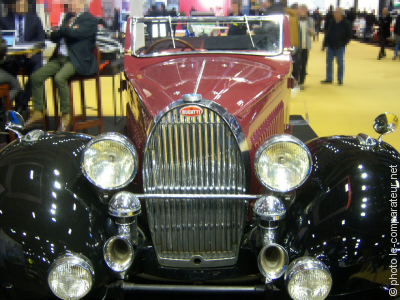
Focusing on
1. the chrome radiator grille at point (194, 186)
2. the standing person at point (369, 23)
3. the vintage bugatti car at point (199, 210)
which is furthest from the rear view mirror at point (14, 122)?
the standing person at point (369, 23)

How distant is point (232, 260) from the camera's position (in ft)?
6.32

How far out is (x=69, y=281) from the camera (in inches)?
64.2

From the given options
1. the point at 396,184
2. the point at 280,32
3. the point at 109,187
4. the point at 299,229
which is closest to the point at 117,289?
the point at 109,187

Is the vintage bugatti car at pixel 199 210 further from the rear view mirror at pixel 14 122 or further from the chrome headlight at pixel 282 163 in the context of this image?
the rear view mirror at pixel 14 122

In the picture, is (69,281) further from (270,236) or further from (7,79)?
(7,79)

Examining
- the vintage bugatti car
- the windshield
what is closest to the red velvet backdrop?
the windshield

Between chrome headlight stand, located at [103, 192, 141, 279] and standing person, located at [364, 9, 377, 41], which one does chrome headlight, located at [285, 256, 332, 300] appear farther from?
standing person, located at [364, 9, 377, 41]

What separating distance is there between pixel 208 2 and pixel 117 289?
14.6 meters

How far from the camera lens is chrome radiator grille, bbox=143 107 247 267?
183cm

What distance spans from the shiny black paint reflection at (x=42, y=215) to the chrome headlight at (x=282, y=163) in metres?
0.81

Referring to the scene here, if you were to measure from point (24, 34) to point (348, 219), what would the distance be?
551 cm

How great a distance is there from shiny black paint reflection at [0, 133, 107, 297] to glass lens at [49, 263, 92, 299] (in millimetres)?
60

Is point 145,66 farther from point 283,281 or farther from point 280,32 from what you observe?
point 283,281

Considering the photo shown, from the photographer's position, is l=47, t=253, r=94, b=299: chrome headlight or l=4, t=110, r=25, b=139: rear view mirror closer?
l=47, t=253, r=94, b=299: chrome headlight
